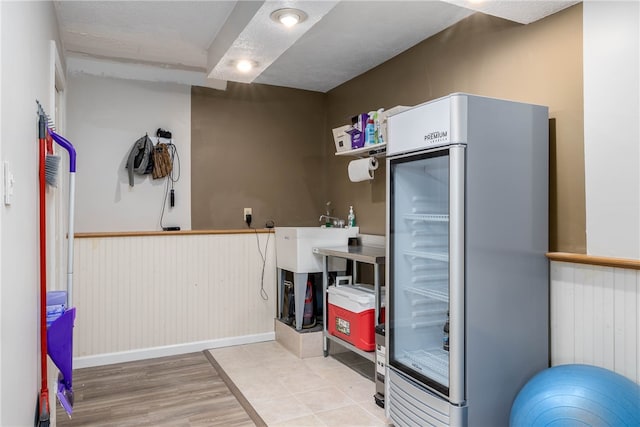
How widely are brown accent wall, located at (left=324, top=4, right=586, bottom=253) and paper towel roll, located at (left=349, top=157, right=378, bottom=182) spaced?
0.61 ft

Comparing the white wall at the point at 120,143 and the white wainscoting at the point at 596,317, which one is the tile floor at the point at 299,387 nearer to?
the white wainscoting at the point at 596,317

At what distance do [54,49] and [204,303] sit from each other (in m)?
2.28

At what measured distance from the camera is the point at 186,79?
397 centimetres

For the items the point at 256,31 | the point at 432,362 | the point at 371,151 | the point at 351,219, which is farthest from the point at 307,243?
the point at 256,31

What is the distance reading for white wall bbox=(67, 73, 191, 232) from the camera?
3600mm

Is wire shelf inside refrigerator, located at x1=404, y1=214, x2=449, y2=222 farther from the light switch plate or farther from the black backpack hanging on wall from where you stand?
the black backpack hanging on wall

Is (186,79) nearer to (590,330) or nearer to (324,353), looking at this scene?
(324,353)

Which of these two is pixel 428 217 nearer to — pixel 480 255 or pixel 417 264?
pixel 417 264

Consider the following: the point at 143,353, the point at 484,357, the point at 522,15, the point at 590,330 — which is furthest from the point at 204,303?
the point at 522,15

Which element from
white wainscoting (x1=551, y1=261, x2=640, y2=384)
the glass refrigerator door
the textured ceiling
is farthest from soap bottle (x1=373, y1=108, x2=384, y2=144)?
white wainscoting (x1=551, y1=261, x2=640, y2=384)

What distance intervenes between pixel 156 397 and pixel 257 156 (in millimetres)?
2264

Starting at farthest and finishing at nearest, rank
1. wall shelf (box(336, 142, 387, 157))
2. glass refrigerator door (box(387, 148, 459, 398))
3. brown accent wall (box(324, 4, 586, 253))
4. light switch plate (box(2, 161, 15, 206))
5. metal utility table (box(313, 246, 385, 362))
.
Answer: wall shelf (box(336, 142, 387, 157)) → metal utility table (box(313, 246, 385, 362)) → glass refrigerator door (box(387, 148, 459, 398)) → brown accent wall (box(324, 4, 586, 253)) → light switch plate (box(2, 161, 15, 206))

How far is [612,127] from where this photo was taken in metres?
A: 2.06

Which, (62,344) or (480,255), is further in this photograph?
(480,255)
